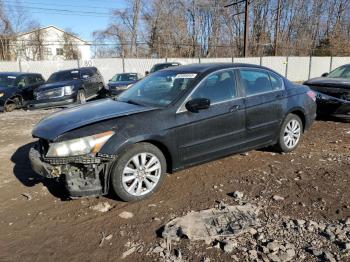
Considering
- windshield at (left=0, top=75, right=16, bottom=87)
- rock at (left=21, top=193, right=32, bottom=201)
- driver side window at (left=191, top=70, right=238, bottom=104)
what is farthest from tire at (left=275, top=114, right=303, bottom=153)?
windshield at (left=0, top=75, right=16, bottom=87)

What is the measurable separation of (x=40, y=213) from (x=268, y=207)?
2661 millimetres

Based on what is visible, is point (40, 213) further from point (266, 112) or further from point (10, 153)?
point (266, 112)

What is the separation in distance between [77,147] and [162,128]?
1065 mm

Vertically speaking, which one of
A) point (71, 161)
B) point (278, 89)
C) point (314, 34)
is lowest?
point (71, 161)

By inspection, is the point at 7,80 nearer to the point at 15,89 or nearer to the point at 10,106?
the point at 15,89

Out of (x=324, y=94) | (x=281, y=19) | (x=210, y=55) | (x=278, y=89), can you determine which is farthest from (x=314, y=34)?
(x=278, y=89)

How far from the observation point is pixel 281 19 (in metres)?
46.2

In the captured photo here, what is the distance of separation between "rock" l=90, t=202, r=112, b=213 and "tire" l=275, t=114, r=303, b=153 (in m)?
3.20

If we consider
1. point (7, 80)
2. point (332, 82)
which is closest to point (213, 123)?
point (332, 82)

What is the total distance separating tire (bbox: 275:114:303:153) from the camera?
591 cm

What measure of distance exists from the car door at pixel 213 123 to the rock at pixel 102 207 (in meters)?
1.13

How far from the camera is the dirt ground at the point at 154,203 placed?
10.9ft

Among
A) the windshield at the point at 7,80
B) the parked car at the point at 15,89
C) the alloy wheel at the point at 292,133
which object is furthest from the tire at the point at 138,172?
the windshield at the point at 7,80

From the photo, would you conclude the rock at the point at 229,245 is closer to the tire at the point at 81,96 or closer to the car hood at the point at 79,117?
the car hood at the point at 79,117
